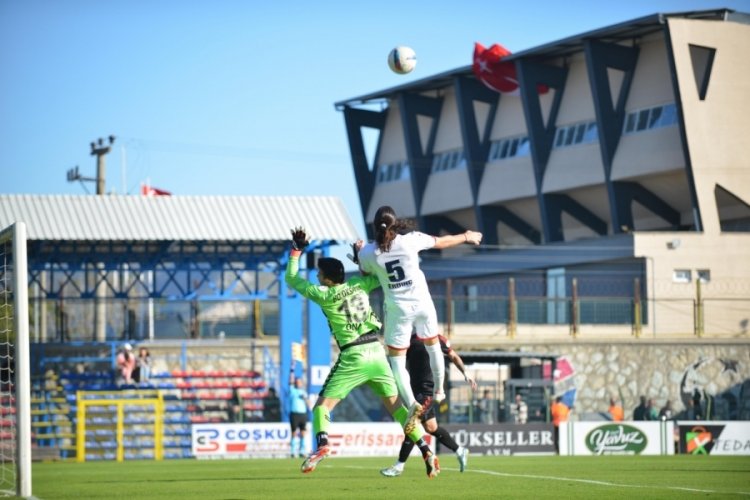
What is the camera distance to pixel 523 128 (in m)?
61.0

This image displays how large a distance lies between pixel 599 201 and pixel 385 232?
4500 centimetres

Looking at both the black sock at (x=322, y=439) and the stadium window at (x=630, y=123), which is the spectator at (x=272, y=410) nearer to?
the black sock at (x=322, y=439)

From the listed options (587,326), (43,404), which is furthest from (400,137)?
(43,404)

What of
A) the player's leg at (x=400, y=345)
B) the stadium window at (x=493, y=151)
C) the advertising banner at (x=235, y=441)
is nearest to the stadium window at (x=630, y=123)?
the stadium window at (x=493, y=151)

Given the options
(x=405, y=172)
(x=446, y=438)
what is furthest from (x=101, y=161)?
(x=446, y=438)

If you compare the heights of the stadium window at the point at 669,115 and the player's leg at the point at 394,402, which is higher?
the stadium window at the point at 669,115

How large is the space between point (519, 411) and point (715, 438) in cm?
531

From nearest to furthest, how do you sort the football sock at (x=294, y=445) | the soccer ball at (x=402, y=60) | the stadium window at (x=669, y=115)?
1. the soccer ball at (x=402, y=60)
2. the football sock at (x=294, y=445)
3. the stadium window at (x=669, y=115)

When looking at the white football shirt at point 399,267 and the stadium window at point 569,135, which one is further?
the stadium window at point 569,135

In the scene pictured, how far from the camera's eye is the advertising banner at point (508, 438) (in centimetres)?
3123

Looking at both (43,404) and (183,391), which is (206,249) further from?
(43,404)

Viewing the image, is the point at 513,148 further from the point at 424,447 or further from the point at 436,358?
the point at 424,447

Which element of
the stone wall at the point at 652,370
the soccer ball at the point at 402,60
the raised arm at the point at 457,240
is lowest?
the stone wall at the point at 652,370

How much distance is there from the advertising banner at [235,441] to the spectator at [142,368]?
726 cm
